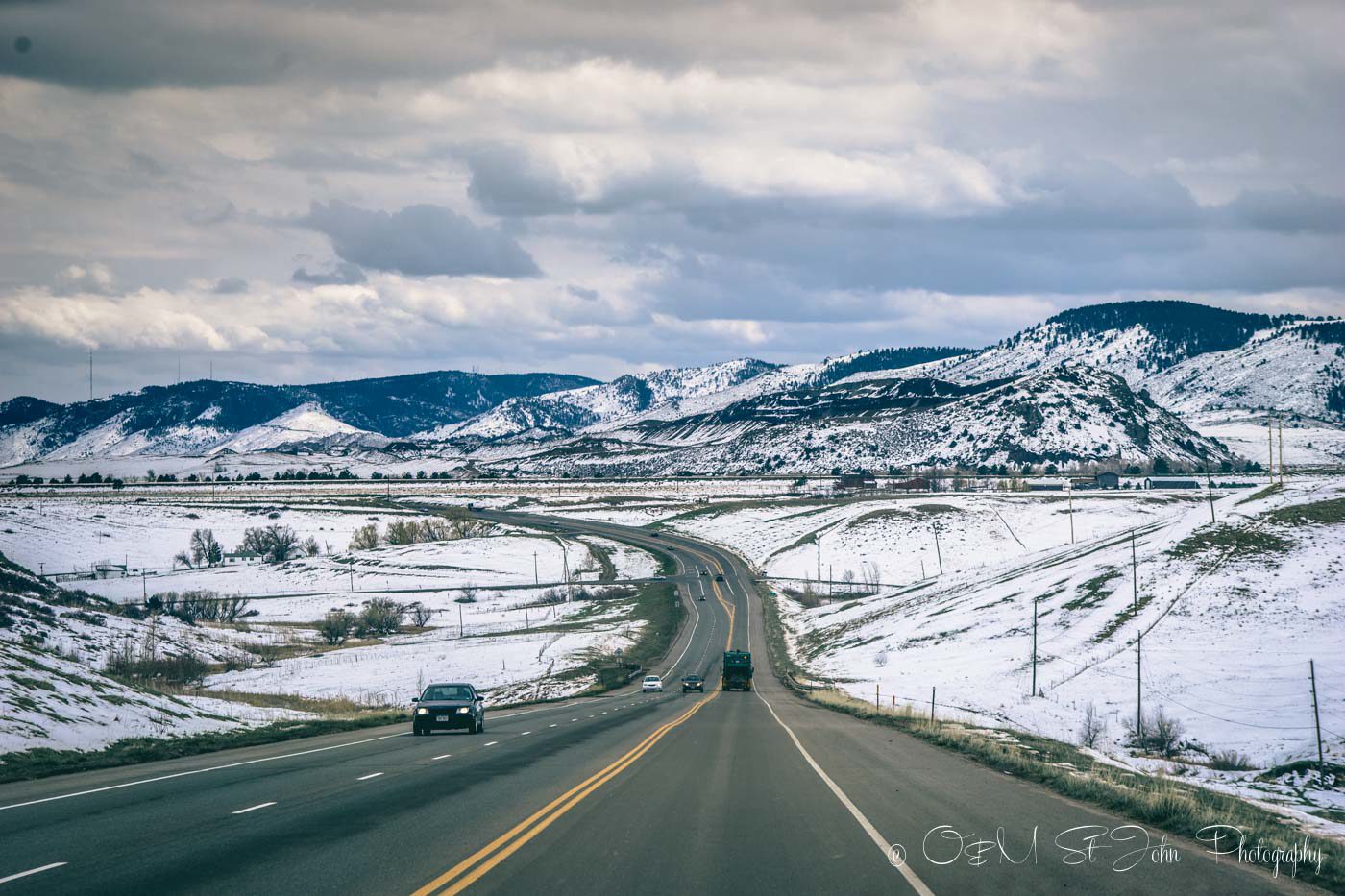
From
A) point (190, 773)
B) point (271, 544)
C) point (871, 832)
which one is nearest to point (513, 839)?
point (871, 832)

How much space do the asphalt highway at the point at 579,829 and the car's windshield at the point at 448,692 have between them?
7.22 metres

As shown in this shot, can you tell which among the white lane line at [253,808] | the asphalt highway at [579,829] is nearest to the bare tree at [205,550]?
the asphalt highway at [579,829]

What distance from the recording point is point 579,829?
12.9 meters

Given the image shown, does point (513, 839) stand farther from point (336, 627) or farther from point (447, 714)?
point (336, 627)

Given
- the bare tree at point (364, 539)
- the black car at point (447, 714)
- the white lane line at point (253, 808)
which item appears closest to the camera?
the white lane line at point (253, 808)

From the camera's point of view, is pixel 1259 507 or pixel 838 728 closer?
pixel 838 728

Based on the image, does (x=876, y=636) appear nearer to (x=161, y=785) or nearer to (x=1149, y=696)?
(x=1149, y=696)

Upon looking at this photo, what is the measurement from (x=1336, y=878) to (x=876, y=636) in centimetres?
6761

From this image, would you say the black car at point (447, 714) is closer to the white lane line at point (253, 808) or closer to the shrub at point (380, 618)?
the white lane line at point (253, 808)

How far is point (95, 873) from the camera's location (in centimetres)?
1016

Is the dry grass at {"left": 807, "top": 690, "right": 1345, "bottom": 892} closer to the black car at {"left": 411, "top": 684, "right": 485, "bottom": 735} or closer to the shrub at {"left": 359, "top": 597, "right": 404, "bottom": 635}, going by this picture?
the black car at {"left": 411, "top": 684, "right": 485, "bottom": 735}

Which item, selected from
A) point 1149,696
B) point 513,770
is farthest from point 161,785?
point 1149,696

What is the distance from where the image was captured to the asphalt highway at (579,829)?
10.3m

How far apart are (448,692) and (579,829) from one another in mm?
19668
